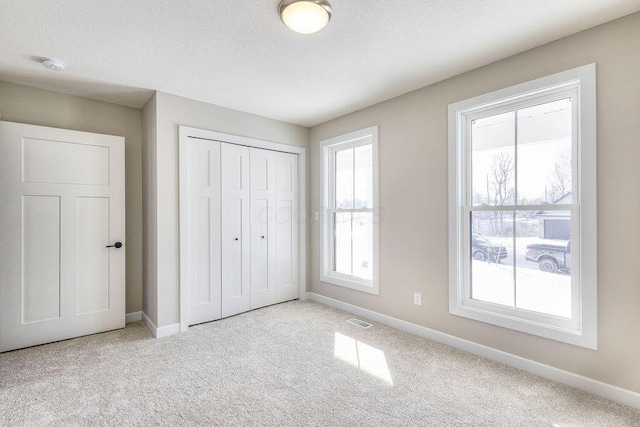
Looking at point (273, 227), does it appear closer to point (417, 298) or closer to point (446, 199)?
point (417, 298)

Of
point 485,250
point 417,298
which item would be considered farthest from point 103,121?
point 485,250

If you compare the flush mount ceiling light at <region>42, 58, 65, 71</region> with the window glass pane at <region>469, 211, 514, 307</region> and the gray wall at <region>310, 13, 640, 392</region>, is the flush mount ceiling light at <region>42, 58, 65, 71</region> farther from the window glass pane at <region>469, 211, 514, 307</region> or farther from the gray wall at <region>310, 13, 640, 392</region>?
the window glass pane at <region>469, 211, 514, 307</region>

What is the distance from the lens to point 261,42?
2262 mm

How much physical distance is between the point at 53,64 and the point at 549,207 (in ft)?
13.6

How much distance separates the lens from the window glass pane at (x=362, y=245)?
3.79 meters

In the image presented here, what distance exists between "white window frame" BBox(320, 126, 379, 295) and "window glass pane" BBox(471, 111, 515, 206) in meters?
1.09

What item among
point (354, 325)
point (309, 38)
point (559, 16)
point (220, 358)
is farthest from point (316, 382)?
point (559, 16)

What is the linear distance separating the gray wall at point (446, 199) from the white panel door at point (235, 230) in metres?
1.22

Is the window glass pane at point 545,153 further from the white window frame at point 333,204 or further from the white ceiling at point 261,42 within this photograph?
the white window frame at point 333,204

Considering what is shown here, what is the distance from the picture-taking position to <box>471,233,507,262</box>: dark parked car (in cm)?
264

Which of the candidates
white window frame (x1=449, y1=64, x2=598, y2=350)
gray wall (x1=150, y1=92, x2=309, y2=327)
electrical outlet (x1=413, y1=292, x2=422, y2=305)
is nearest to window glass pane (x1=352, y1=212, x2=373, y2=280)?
electrical outlet (x1=413, y1=292, x2=422, y2=305)

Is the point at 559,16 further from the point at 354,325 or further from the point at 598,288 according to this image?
the point at 354,325

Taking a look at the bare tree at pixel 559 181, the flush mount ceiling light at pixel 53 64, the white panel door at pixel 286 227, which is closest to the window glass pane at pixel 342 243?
the white panel door at pixel 286 227

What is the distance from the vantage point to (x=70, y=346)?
9.45 ft
